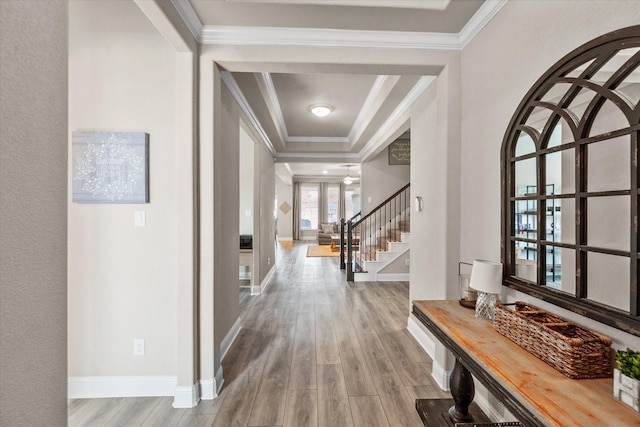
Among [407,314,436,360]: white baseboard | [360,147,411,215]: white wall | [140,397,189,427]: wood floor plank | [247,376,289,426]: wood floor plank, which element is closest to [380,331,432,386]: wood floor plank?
[407,314,436,360]: white baseboard

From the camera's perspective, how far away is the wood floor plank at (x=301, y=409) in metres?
1.94

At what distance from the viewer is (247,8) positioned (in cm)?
197

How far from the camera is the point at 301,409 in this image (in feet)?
6.78

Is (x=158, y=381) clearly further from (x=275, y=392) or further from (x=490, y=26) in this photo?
(x=490, y=26)

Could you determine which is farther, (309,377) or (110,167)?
(309,377)

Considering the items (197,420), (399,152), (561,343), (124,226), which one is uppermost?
(399,152)

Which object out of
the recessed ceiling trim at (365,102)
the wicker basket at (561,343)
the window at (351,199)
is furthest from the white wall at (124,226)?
the window at (351,199)

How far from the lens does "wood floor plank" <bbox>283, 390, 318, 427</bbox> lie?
6.36 feet

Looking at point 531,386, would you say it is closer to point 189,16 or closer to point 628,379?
point 628,379

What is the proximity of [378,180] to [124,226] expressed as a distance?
544cm

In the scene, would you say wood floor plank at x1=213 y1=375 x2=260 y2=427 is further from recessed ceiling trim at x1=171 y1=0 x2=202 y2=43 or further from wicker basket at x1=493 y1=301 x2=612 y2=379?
recessed ceiling trim at x1=171 y1=0 x2=202 y2=43

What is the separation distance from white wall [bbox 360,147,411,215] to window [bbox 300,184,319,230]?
258 inches

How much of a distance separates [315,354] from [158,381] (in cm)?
133

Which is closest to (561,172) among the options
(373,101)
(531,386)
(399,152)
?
(531,386)
